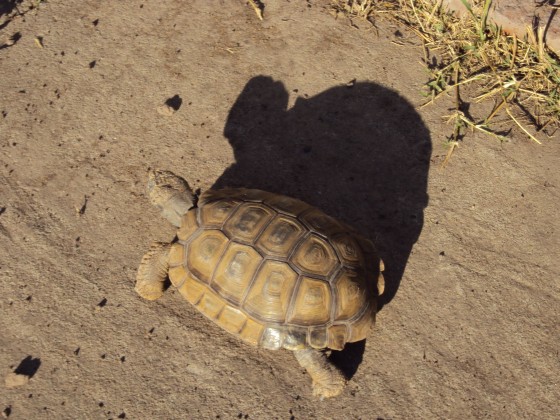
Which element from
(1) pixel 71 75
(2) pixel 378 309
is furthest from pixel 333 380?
(1) pixel 71 75

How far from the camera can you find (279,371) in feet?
14.3

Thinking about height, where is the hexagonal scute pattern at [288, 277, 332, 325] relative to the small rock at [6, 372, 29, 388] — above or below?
above

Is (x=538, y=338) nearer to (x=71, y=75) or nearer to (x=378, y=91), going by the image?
(x=378, y=91)

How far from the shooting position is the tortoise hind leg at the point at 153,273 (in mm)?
4398

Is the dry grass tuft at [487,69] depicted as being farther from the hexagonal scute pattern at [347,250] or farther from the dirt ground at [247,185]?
the hexagonal scute pattern at [347,250]

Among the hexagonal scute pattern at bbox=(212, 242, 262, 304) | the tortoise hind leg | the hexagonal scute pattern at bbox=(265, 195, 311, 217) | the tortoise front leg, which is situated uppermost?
the hexagonal scute pattern at bbox=(265, 195, 311, 217)

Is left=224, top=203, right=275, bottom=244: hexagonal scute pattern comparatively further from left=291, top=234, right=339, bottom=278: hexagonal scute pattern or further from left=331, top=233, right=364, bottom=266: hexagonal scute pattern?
left=331, top=233, right=364, bottom=266: hexagonal scute pattern

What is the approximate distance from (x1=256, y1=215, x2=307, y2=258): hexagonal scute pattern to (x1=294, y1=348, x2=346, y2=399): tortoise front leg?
2.82 feet

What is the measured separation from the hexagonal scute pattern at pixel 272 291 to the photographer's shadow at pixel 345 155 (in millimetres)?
1177

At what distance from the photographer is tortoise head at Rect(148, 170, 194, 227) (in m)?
4.52

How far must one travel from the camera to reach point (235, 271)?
3.94 meters

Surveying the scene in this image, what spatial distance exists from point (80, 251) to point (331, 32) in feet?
11.4

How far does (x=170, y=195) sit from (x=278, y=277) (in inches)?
51.6

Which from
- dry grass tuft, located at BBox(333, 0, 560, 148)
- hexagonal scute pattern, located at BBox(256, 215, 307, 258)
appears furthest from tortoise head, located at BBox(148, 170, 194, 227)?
dry grass tuft, located at BBox(333, 0, 560, 148)
